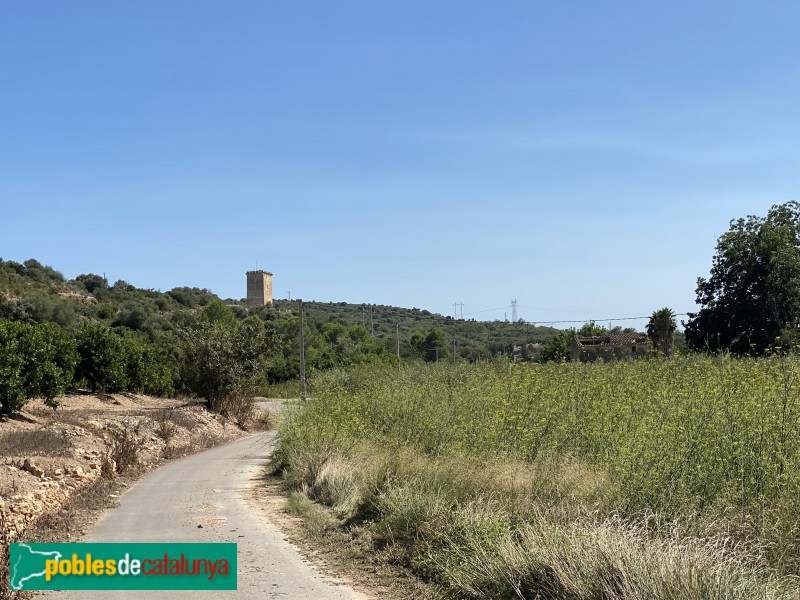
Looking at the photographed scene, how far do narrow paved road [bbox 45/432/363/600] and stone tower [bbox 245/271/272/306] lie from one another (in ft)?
363

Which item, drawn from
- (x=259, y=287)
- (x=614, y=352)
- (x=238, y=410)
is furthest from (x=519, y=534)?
(x=259, y=287)

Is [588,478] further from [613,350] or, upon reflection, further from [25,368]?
[25,368]

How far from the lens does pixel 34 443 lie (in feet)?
53.7

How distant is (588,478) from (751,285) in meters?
48.2

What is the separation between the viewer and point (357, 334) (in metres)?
95.5

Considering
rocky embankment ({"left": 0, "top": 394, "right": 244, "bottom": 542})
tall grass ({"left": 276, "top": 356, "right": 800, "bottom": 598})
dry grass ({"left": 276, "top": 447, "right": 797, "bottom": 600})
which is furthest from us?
rocky embankment ({"left": 0, "top": 394, "right": 244, "bottom": 542})

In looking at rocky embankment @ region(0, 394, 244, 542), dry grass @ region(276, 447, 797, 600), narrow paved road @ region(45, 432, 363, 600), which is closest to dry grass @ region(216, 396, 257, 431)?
rocky embankment @ region(0, 394, 244, 542)

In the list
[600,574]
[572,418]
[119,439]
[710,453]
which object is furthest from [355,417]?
[600,574]

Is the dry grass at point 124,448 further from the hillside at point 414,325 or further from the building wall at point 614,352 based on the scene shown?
the hillside at point 414,325

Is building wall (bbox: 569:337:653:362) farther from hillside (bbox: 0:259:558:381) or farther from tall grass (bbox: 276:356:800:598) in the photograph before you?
hillside (bbox: 0:259:558:381)

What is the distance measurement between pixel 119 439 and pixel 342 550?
12451mm

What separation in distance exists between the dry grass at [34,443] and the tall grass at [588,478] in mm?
5212

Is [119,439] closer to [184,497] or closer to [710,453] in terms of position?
[184,497]

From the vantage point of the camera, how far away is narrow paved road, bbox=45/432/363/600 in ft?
27.8
